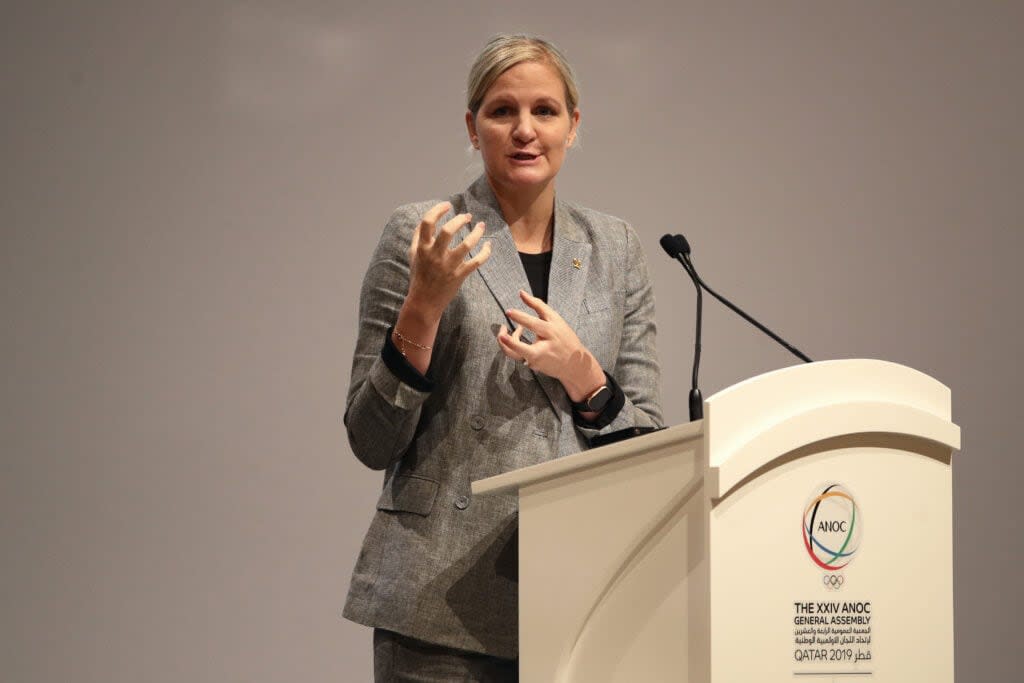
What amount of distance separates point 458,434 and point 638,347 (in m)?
0.39

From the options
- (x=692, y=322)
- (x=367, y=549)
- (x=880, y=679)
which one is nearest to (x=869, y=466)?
(x=880, y=679)

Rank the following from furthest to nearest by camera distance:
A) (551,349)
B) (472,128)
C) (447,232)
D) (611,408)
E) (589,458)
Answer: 1. (472,128)
2. (611,408)
3. (551,349)
4. (447,232)
5. (589,458)

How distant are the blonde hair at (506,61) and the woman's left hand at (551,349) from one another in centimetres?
41

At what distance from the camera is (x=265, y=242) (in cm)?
335

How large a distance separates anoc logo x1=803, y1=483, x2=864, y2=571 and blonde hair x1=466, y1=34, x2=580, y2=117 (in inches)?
35.3

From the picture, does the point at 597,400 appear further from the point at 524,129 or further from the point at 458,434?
the point at 524,129

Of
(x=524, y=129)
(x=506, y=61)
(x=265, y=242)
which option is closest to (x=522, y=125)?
(x=524, y=129)

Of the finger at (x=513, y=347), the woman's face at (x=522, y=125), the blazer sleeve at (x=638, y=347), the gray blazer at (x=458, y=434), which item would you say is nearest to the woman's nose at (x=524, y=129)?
the woman's face at (x=522, y=125)

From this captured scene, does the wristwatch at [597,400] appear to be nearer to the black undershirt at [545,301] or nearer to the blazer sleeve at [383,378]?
the black undershirt at [545,301]

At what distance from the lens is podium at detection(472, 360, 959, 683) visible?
4.22ft

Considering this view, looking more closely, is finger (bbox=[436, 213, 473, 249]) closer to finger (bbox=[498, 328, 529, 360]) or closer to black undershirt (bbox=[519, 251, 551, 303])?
finger (bbox=[498, 328, 529, 360])

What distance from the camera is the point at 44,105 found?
3293 millimetres

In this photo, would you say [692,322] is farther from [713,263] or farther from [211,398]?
[211,398]

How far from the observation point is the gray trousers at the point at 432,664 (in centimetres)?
A: 168
